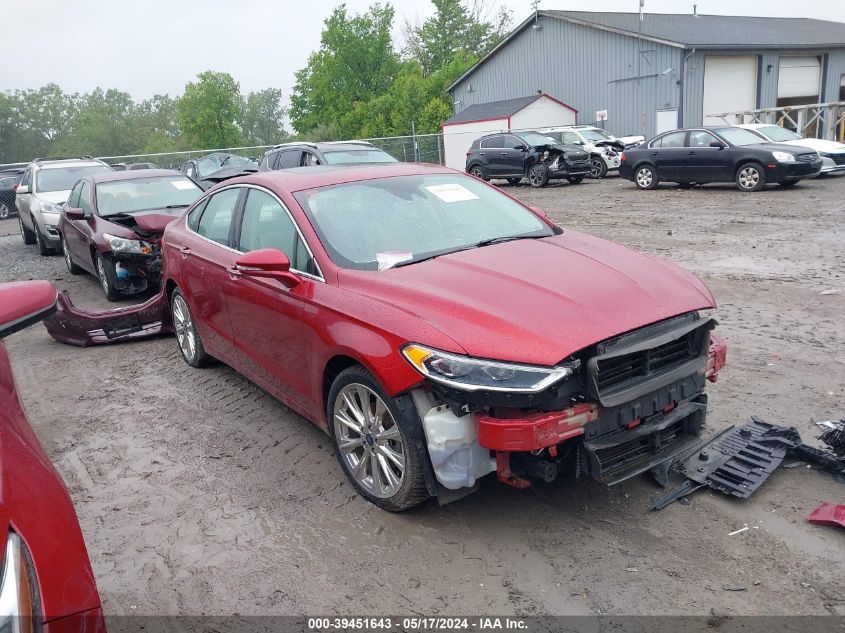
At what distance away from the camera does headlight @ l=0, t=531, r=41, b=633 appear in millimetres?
1584

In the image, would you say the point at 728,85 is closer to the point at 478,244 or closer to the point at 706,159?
the point at 706,159

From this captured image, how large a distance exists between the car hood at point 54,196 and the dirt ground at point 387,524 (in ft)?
28.6

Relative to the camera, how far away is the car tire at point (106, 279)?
9.00m

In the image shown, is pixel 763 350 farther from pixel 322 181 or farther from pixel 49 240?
pixel 49 240

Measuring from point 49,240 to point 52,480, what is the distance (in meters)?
13.5

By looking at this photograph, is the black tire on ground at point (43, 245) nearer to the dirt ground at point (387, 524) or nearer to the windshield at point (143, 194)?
the windshield at point (143, 194)

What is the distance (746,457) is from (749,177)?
14212mm

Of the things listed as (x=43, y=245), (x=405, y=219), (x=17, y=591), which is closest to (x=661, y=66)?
(x=43, y=245)

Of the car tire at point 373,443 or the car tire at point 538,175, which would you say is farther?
the car tire at point 538,175

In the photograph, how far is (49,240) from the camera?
45.6ft

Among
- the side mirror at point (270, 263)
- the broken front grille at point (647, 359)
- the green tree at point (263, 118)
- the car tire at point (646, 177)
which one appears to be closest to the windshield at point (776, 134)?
the car tire at point (646, 177)

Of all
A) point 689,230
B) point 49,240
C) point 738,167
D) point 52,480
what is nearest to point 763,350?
point 52,480

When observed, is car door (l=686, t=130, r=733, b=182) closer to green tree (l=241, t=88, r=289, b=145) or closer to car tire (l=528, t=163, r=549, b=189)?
car tire (l=528, t=163, r=549, b=189)

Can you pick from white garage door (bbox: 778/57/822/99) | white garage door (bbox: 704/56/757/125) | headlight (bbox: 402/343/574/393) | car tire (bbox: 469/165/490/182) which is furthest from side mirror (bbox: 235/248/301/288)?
white garage door (bbox: 778/57/822/99)
